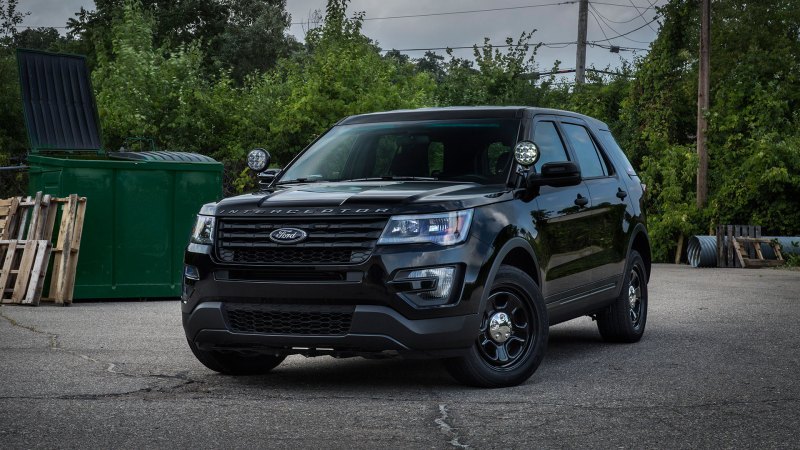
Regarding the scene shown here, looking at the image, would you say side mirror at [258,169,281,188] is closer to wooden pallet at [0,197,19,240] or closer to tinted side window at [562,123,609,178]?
tinted side window at [562,123,609,178]

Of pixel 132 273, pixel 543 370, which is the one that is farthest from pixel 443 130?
pixel 132 273

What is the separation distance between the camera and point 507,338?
7539 mm

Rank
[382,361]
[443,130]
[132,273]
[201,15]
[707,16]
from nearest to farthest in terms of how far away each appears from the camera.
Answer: [443,130], [382,361], [132,273], [707,16], [201,15]

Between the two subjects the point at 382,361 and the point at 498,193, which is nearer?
the point at 498,193

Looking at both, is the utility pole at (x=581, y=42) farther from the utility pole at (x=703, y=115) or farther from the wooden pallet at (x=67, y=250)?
the wooden pallet at (x=67, y=250)

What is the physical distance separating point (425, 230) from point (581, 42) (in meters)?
38.9

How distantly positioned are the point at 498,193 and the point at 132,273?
8.45 m

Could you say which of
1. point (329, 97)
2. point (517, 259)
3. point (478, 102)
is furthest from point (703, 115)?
point (517, 259)

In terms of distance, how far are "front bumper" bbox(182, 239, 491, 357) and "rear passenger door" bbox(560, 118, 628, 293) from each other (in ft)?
6.89

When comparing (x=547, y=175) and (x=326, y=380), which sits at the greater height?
(x=547, y=175)

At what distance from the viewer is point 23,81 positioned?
1720cm

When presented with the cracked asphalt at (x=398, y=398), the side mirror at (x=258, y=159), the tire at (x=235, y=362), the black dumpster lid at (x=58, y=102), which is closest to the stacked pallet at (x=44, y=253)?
the black dumpster lid at (x=58, y=102)

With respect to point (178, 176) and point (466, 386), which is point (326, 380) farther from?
point (178, 176)

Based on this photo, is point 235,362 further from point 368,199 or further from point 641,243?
point 641,243
